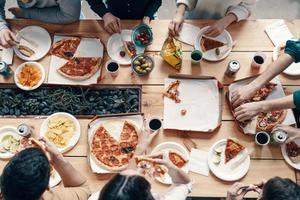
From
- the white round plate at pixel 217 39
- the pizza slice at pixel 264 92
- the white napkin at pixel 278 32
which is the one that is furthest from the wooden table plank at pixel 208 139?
the white napkin at pixel 278 32

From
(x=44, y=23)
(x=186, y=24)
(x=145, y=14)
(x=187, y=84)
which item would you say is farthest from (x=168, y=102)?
(x=44, y=23)

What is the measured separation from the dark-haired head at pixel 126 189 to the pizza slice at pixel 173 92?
2.66 feet

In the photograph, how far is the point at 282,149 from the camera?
2195mm

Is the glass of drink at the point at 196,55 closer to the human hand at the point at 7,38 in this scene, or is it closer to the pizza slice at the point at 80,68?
the pizza slice at the point at 80,68

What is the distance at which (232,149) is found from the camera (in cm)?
221

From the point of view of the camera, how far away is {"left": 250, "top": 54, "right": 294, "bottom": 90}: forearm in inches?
88.0

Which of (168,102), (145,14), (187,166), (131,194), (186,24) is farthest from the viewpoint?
(145,14)

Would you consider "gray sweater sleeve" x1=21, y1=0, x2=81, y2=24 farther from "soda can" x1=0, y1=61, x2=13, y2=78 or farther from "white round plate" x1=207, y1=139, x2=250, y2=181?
"white round plate" x1=207, y1=139, x2=250, y2=181

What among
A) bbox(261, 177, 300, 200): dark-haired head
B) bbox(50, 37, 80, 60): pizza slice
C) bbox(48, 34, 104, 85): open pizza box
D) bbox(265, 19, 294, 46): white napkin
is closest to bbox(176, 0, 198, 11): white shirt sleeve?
bbox(265, 19, 294, 46): white napkin

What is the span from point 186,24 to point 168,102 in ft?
1.89

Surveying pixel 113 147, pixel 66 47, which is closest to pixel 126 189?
pixel 113 147

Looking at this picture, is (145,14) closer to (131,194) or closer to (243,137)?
(243,137)

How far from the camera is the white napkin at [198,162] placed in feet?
7.15

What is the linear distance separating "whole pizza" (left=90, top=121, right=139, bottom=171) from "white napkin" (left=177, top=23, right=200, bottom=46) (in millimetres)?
673
